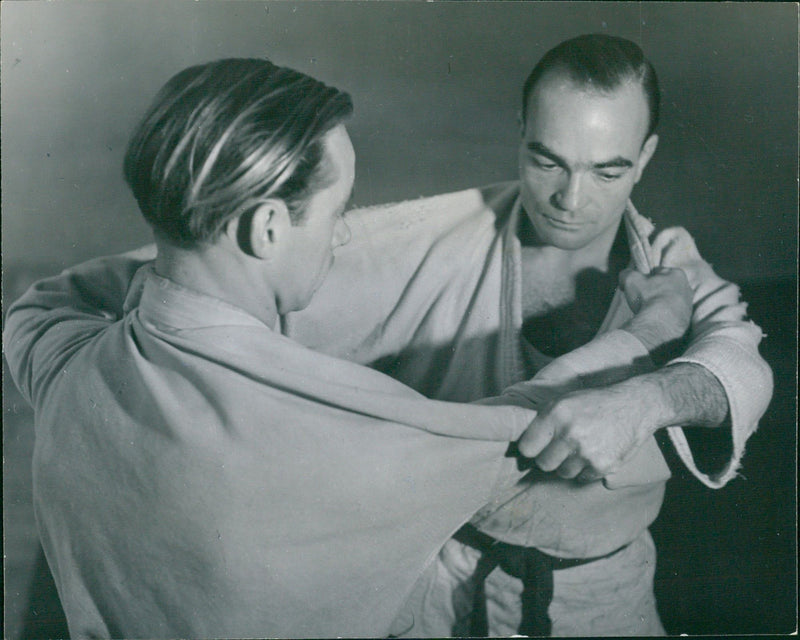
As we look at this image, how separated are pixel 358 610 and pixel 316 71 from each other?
89 centimetres

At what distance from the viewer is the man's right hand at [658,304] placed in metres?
1.24

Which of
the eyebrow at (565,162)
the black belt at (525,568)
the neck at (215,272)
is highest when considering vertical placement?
the eyebrow at (565,162)

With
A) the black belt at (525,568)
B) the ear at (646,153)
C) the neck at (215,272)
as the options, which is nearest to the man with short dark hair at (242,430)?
the neck at (215,272)

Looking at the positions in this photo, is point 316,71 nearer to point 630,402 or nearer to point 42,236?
point 42,236

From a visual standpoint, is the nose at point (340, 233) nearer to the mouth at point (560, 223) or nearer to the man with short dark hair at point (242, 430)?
the man with short dark hair at point (242, 430)

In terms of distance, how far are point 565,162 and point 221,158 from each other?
55 cm

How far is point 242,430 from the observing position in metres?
1.10

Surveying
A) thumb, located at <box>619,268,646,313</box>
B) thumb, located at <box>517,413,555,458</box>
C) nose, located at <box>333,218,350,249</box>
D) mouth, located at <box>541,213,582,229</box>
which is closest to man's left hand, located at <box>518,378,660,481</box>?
thumb, located at <box>517,413,555,458</box>

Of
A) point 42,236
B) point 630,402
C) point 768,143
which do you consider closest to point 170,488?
point 42,236

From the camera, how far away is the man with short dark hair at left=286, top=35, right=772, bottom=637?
4.08 ft

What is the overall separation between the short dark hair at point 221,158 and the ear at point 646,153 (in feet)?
1.74

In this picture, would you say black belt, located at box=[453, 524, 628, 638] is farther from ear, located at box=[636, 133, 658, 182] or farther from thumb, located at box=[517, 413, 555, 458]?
ear, located at box=[636, 133, 658, 182]

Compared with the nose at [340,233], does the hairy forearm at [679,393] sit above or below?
below

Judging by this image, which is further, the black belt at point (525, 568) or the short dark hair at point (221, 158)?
the black belt at point (525, 568)
